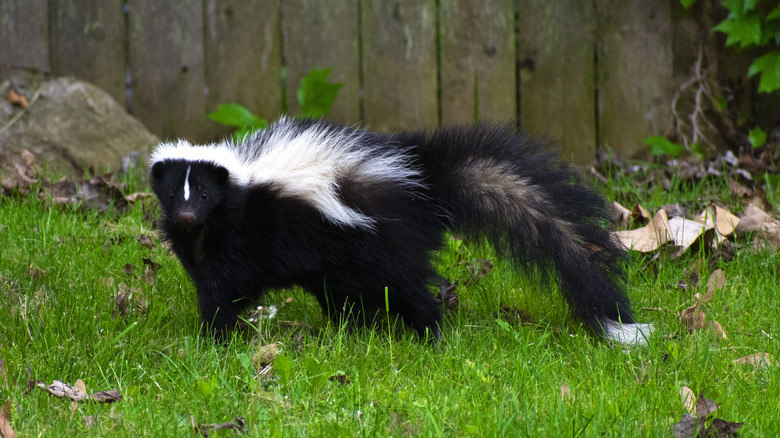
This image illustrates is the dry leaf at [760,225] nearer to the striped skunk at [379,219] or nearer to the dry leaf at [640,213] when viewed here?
the dry leaf at [640,213]

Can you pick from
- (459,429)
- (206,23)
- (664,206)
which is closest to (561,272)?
(459,429)

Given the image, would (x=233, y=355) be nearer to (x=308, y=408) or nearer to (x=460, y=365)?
(x=308, y=408)

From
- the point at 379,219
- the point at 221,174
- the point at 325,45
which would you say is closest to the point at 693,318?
the point at 379,219

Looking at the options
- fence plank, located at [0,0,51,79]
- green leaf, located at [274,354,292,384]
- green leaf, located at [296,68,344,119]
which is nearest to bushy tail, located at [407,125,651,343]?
green leaf, located at [274,354,292,384]

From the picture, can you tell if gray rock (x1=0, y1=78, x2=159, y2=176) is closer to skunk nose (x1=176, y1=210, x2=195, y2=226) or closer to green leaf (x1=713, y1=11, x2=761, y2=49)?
skunk nose (x1=176, y1=210, x2=195, y2=226)

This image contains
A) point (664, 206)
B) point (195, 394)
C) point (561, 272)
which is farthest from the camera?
point (664, 206)

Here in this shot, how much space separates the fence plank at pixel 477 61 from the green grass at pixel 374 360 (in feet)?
7.25

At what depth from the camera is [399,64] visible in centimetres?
659

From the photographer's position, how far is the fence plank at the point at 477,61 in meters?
6.56

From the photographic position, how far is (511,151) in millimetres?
3885

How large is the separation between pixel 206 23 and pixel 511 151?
11.3 ft

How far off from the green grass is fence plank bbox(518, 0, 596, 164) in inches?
85.0

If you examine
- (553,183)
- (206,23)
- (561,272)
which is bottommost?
(561,272)

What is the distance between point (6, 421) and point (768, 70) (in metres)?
5.22
